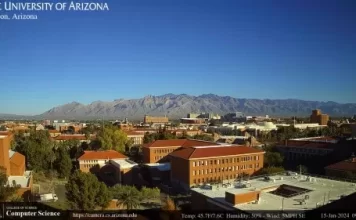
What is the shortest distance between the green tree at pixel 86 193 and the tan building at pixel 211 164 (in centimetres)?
835

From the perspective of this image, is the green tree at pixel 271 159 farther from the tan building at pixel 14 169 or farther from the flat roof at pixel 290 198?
the tan building at pixel 14 169

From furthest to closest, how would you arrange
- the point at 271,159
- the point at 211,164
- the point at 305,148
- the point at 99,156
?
the point at 305,148, the point at 99,156, the point at 271,159, the point at 211,164

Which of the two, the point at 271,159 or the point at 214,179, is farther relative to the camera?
the point at 271,159

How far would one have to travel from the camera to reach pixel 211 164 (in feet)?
76.7

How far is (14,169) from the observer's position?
21.5 metres

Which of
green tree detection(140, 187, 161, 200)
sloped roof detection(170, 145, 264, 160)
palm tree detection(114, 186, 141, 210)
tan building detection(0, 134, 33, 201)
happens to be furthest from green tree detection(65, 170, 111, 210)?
sloped roof detection(170, 145, 264, 160)

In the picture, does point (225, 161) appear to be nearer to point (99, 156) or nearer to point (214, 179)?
point (214, 179)

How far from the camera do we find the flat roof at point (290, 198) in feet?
42.7

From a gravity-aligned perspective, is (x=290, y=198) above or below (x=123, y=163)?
above

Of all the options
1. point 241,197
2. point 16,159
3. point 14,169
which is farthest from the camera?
point 16,159

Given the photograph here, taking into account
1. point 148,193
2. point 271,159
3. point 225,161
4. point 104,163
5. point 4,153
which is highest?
point 4,153

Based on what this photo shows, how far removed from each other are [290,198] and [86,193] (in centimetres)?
841

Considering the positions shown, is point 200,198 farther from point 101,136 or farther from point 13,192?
point 101,136

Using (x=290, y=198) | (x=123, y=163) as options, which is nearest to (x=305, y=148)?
(x=123, y=163)
